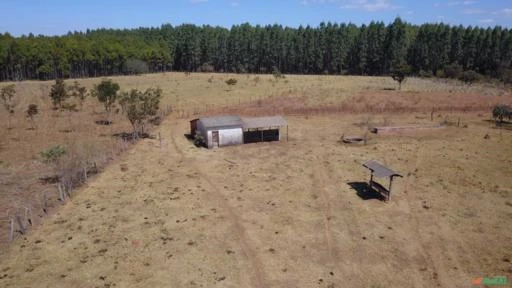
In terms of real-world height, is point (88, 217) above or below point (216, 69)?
below

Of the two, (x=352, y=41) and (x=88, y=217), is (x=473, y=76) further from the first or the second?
(x=88, y=217)

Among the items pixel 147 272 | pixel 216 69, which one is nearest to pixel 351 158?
pixel 147 272

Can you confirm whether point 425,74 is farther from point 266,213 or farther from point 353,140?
point 266,213

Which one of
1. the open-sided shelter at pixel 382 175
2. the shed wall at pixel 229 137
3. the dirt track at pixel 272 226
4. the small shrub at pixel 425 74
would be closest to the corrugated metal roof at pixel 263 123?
the shed wall at pixel 229 137

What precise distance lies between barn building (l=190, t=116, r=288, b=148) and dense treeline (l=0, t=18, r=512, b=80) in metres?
54.8

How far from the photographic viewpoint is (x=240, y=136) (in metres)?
33.8

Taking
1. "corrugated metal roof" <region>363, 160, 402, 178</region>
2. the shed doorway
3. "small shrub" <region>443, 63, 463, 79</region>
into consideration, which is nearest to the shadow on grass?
the shed doorway

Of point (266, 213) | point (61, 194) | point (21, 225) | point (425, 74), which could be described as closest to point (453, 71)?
point (425, 74)

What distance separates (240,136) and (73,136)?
52.6ft

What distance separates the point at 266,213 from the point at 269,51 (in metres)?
92.9

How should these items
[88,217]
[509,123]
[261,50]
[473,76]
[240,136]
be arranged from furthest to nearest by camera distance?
[261,50] → [473,76] → [509,123] → [240,136] → [88,217]

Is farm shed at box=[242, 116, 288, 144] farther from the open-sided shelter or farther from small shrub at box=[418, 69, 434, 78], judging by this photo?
small shrub at box=[418, 69, 434, 78]

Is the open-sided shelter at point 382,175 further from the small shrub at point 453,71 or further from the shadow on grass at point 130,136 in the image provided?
the small shrub at point 453,71

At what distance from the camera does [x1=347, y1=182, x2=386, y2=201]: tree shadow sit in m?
→ 22.7
